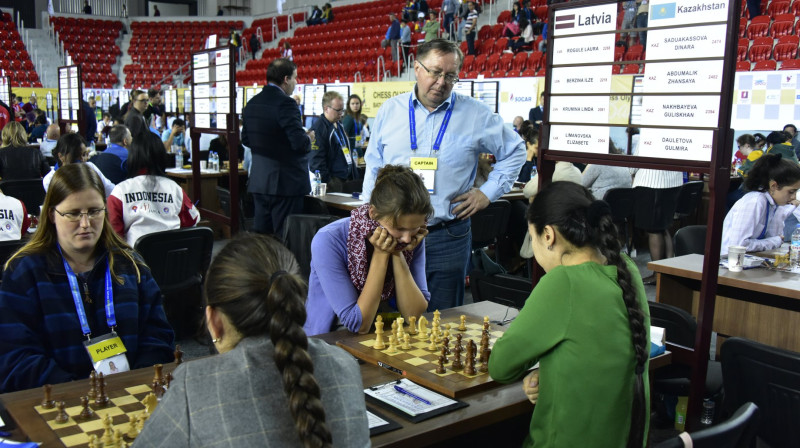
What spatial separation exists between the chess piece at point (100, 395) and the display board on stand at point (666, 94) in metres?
1.65

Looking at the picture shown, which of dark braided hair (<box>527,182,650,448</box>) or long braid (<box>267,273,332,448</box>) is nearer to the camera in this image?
long braid (<box>267,273,332,448</box>)

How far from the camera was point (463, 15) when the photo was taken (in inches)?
562

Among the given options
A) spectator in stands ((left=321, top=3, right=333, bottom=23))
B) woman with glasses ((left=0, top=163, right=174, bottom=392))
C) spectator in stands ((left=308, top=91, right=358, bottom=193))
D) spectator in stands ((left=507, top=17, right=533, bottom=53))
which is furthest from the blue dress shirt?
spectator in stands ((left=321, top=3, right=333, bottom=23))

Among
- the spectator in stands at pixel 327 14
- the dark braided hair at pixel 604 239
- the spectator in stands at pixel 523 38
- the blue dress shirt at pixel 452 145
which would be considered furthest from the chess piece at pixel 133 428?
the spectator in stands at pixel 327 14

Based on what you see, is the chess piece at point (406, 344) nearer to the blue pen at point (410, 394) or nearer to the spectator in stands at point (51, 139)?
the blue pen at point (410, 394)

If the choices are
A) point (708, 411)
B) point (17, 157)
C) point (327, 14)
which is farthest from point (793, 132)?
point (327, 14)

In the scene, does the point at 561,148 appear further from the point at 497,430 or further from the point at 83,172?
the point at 83,172

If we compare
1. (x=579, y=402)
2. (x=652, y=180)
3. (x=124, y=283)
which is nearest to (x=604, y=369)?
(x=579, y=402)

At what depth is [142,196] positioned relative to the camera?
3652mm

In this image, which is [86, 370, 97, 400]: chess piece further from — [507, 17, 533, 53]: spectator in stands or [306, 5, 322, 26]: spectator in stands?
[306, 5, 322, 26]: spectator in stands

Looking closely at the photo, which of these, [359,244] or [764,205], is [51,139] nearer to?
[359,244]

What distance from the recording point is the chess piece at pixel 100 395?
1542 millimetres

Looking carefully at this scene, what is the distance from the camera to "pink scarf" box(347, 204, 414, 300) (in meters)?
2.23

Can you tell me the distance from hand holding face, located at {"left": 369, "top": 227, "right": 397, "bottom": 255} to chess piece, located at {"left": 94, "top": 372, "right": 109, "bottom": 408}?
894 millimetres
